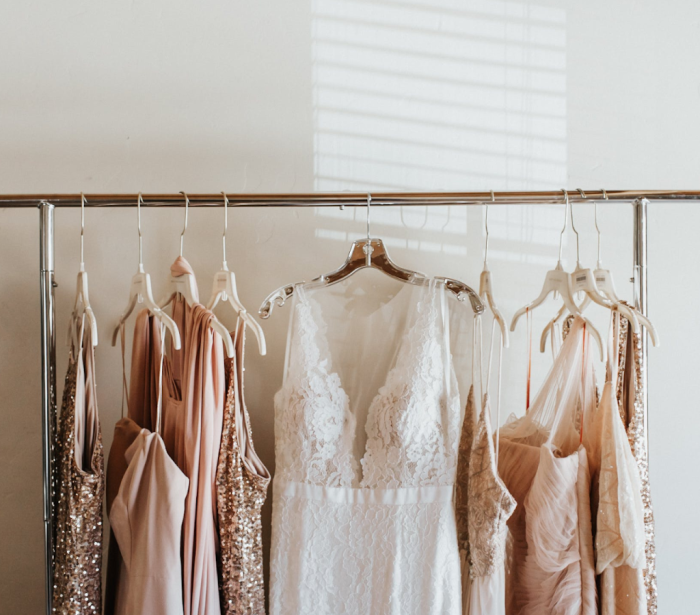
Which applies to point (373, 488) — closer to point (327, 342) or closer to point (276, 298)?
point (327, 342)

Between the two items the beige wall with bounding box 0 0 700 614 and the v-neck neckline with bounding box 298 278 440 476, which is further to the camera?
the beige wall with bounding box 0 0 700 614

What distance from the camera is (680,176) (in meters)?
1.58

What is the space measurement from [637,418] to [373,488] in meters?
0.57

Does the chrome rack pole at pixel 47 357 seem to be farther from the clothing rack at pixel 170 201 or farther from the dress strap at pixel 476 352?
the dress strap at pixel 476 352

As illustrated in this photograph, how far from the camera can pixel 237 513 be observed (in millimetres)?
1152

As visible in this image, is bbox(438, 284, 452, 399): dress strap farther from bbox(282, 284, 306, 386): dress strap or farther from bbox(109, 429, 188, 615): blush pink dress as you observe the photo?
bbox(109, 429, 188, 615): blush pink dress

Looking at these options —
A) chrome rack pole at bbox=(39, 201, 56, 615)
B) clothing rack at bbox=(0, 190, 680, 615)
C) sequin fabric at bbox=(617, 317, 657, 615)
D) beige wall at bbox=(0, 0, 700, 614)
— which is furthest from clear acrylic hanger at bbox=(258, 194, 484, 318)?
chrome rack pole at bbox=(39, 201, 56, 615)

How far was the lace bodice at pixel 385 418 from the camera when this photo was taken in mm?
1239

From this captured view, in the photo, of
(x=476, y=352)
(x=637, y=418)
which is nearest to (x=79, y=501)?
(x=476, y=352)

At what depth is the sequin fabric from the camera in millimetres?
1163

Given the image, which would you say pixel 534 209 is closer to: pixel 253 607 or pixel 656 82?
pixel 656 82

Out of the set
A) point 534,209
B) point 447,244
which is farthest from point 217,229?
point 534,209

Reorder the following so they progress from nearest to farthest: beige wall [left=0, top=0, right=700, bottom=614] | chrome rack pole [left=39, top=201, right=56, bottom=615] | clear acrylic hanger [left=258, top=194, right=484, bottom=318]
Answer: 1. chrome rack pole [left=39, top=201, right=56, bottom=615]
2. clear acrylic hanger [left=258, top=194, right=484, bottom=318]
3. beige wall [left=0, top=0, right=700, bottom=614]

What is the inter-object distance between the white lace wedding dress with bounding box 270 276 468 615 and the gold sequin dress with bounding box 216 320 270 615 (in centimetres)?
10
